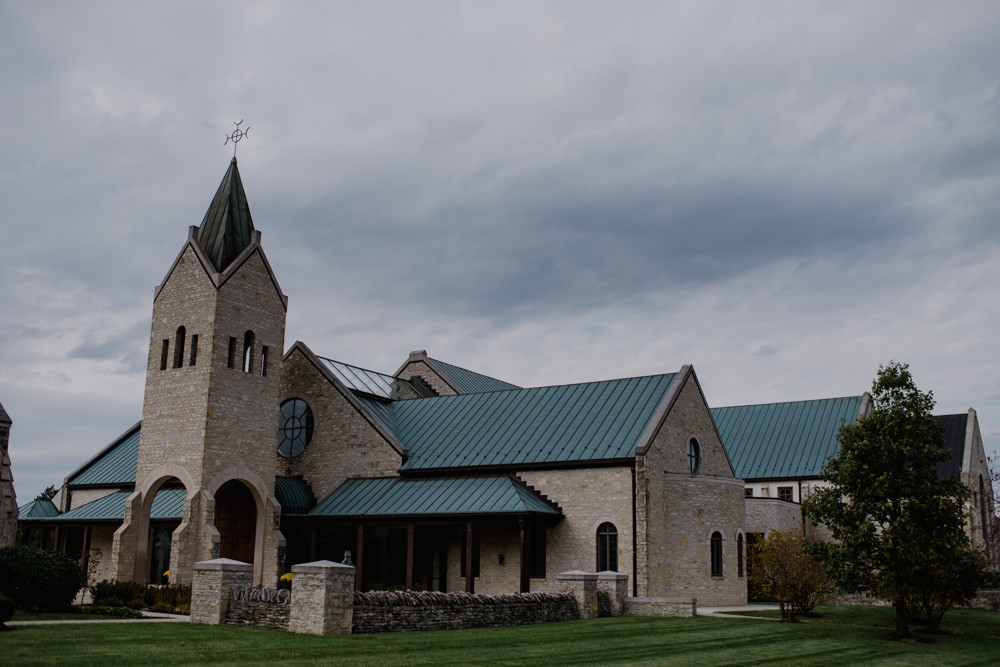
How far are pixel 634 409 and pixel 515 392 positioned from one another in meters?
6.70

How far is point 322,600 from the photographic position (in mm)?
18438

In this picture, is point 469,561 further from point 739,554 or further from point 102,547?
point 102,547

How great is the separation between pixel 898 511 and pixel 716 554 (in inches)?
374

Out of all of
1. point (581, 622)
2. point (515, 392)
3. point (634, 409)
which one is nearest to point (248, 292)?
point (515, 392)

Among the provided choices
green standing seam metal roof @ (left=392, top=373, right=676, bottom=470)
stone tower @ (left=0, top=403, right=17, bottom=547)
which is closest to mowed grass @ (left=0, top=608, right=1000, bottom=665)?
green standing seam metal roof @ (left=392, top=373, right=676, bottom=470)

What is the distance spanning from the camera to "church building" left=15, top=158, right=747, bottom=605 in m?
29.9

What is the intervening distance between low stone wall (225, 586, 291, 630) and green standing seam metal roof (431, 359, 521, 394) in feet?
82.9

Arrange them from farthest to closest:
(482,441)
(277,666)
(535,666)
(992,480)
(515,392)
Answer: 1. (992,480)
2. (515,392)
3. (482,441)
4. (535,666)
5. (277,666)

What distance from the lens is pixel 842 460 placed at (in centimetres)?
2506

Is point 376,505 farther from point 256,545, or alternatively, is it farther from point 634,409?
point 634,409

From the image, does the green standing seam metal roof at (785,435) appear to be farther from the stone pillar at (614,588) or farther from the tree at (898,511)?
the stone pillar at (614,588)

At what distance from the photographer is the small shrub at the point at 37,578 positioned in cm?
2234

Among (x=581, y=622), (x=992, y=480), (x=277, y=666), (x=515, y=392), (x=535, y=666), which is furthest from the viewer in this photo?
(x=992, y=480)

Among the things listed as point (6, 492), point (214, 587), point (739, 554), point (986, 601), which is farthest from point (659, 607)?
point (6, 492)
